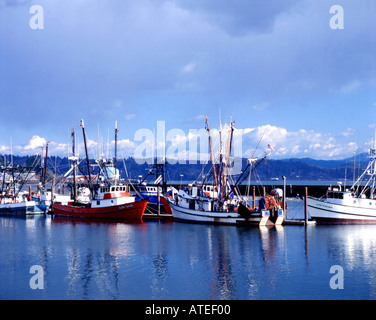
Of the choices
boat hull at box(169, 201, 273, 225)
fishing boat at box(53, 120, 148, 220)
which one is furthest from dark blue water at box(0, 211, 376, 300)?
fishing boat at box(53, 120, 148, 220)

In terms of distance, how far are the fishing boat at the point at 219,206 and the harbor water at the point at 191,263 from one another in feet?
7.74

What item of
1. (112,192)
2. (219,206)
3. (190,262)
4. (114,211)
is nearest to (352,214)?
(219,206)

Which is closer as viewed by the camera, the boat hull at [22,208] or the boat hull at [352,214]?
the boat hull at [352,214]

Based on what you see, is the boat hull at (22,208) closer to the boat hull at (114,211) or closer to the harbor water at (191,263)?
the boat hull at (114,211)

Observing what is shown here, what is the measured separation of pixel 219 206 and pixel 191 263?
Result: 93.0 ft

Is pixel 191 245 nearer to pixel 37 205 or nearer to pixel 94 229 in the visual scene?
pixel 94 229

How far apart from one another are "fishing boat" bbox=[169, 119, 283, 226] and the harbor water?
2.36 m

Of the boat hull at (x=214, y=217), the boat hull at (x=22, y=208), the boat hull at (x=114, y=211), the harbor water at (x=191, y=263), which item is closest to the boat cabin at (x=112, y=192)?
the boat hull at (x=114, y=211)

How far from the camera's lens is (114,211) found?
243ft

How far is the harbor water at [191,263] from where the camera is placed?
2900 cm
